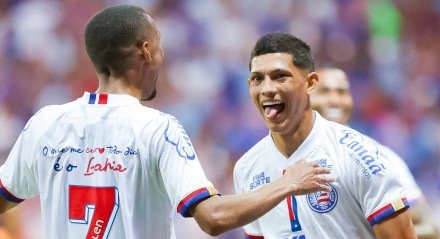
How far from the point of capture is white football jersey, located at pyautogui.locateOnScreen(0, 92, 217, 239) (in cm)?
338

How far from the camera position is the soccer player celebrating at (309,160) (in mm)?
4090

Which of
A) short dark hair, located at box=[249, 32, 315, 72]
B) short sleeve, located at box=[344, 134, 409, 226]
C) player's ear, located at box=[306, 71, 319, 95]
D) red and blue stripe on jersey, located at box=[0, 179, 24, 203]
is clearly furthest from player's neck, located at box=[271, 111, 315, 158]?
red and blue stripe on jersey, located at box=[0, 179, 24, 203]

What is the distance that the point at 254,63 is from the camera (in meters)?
4.64

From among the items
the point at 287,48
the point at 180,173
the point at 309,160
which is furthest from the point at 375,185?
the point at 180,173

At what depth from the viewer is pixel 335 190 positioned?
4.22 m

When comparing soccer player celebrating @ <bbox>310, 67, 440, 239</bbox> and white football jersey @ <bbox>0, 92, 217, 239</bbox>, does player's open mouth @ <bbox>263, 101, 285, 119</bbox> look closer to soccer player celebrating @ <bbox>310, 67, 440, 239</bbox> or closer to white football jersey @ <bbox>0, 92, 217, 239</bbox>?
white football jersey @ <bbox>0, 92, 217, 239</bbox>

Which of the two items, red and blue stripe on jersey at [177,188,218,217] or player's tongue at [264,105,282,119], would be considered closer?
red and blue stripe on jersey at [177,188,218,217]

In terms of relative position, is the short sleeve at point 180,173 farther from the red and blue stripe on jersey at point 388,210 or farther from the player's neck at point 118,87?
the red and blue stripe on jersey at point 388,210

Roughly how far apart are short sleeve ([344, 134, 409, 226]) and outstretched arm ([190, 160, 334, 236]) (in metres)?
0.79

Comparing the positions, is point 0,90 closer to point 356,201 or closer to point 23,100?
point 23,100

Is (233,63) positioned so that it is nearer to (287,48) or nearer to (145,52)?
(287,48)

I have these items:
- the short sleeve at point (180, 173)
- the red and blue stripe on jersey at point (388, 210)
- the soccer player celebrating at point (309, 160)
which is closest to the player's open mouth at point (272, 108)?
the soccer player celebrating at point (309, 160)

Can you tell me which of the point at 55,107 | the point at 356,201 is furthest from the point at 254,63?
the point at 55,107

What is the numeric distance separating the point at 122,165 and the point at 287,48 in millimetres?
1462
